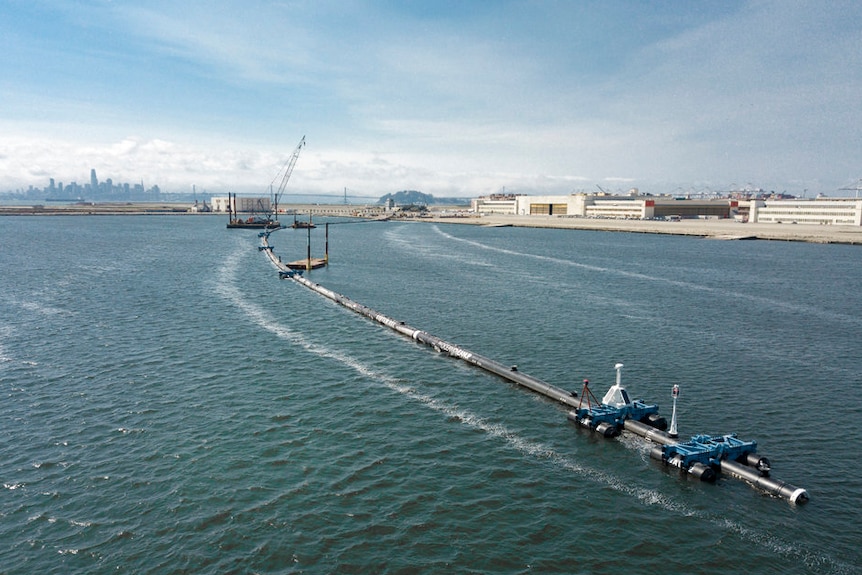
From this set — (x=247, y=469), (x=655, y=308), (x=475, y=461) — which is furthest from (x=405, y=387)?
(x=655, y=308)

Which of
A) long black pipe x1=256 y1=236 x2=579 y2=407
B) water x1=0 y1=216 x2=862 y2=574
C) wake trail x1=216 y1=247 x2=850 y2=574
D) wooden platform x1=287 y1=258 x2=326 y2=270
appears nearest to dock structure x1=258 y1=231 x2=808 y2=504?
long black pipe x1=256 y1=236 x2=579 y2=407

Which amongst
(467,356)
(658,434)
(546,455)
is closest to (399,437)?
(546,455)

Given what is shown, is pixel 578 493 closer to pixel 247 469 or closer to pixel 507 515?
pixel 507 515

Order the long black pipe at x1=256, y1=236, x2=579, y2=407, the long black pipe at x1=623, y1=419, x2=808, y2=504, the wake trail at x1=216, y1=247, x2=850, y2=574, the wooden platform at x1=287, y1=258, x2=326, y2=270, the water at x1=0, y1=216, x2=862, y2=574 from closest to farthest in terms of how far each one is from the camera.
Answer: the water at x1=0, y1=216, x2=862, y2=574, the wake trail at x1=216, y1=247, x2=850, y2=574, the long black pipe at x1=623, y1=419, x2=808, y2=504, the long black pipe at x1=256, y1=236, x2=579, y2=407, the wooden platform at x1=287, y1=258, x2=326, y2=270

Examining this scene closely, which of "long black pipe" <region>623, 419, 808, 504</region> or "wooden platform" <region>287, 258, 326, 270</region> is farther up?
"wooden platform" <region>287, 258, 326, 270</region>

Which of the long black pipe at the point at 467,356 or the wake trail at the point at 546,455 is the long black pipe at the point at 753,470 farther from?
the long black pipe at the point at 467,356

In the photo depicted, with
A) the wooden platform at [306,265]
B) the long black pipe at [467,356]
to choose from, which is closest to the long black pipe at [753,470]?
the long black pipe at [467,356]

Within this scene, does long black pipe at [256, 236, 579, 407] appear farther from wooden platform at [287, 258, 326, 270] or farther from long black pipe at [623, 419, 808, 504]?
wooden platform at [287, 258, 326, 270]
